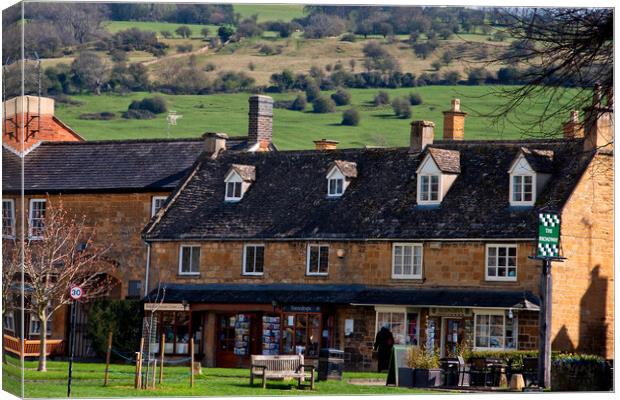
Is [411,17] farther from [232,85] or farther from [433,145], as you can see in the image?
[232,85]

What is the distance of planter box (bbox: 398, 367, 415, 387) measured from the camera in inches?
1698

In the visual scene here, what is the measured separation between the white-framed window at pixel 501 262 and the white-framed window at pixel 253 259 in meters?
8.68

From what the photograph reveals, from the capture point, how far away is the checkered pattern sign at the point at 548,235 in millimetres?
44906

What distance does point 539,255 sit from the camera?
4472 centimetres

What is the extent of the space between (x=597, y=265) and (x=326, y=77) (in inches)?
462

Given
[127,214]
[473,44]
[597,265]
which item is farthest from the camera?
[127,214]

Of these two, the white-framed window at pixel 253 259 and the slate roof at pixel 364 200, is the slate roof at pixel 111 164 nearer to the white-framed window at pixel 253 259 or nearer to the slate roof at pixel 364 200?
the slate roof at pixel 364 200

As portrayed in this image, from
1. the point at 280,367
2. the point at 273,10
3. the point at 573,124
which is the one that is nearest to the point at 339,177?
the point at 280,367

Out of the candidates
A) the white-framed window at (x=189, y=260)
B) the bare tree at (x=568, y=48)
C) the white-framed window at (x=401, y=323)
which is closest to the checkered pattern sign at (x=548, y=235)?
the white-framed window at (x=401, y=323)

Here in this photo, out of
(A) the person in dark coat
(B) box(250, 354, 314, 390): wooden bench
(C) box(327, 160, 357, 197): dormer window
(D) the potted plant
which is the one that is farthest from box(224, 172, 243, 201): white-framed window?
(D) the potted plant

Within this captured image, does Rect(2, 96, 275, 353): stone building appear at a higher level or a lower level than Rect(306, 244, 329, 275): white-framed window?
higher

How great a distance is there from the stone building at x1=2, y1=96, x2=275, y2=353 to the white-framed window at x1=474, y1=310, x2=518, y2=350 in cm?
1368

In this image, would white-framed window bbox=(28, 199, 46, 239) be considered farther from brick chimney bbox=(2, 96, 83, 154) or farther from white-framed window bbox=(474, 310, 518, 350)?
white-framed window bbox=(474, 310, 518, 350)

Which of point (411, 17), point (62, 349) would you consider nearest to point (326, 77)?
point (62, 349)
